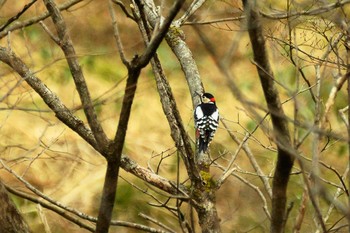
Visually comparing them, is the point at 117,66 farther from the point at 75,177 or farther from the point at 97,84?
the point at 75,177

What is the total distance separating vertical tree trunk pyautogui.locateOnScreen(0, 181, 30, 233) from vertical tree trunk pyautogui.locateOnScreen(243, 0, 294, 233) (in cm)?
90

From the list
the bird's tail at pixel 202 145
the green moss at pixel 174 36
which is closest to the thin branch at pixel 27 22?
the green moss at pixel 174 36

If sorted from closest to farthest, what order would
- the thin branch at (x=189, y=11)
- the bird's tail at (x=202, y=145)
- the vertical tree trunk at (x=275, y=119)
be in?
1. the vertical tree trunk at (x=275, y=119)
2. the bird's tail at (x=202, y=145)
3. the thin branch at (x=189, y=11)

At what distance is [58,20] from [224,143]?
4.50 m

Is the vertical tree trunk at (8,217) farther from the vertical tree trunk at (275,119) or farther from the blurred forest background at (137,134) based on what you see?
the blurred forest background at (137,134)

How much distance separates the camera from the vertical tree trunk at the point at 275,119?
229 cm

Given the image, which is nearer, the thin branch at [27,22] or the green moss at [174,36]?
the thin branch at [27,22]

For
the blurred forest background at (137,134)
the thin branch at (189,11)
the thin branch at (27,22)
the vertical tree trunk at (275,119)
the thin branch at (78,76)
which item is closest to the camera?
the vertical tree trunk at (275,119)

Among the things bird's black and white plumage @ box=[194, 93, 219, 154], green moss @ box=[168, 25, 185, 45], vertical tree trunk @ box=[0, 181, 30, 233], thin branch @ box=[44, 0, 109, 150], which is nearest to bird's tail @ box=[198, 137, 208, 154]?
bird's black and white plumage @ box=[194, 93, 219, 154]

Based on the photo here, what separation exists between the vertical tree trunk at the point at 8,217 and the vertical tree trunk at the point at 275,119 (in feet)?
2.94

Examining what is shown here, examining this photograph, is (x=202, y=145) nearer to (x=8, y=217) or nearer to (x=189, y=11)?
(x=189, y=11)

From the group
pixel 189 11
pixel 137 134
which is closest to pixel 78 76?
pixel 189 11

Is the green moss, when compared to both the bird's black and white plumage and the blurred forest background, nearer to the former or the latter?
the bird's black and white plumage

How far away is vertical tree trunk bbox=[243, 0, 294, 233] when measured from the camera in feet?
7.52
